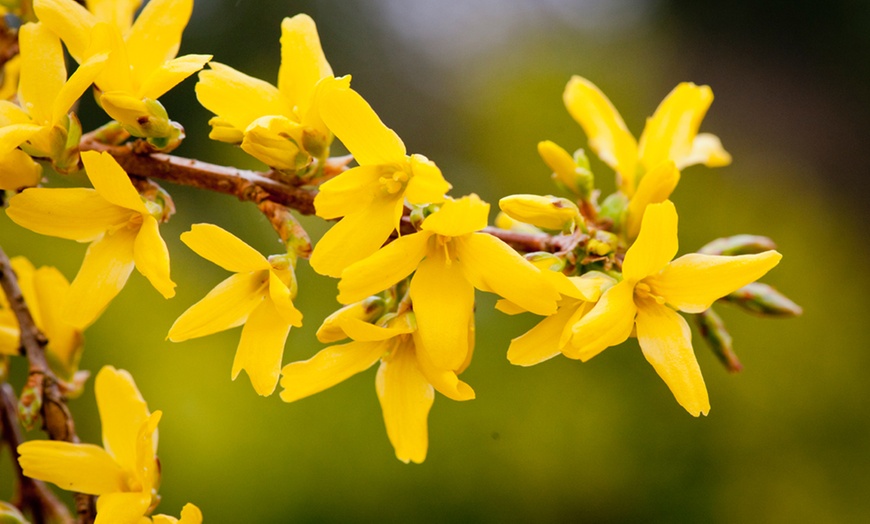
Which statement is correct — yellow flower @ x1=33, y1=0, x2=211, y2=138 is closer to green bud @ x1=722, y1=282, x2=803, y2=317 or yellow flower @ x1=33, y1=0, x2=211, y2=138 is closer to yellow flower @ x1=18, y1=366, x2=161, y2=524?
yellow flower @ x1=18, y1=366, x2=161, y2=524

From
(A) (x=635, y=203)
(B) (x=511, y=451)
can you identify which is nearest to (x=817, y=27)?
(B) (x=511, y=451)

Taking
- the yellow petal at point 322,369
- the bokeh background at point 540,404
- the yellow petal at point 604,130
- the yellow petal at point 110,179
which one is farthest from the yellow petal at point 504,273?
the bokeh background at point 540,404

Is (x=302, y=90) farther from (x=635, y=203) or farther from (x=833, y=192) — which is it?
(x=833, y=192)

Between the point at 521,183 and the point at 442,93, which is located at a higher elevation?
the point at 442,93

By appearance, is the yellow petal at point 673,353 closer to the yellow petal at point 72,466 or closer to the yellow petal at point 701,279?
the yellow petal at point 701,279

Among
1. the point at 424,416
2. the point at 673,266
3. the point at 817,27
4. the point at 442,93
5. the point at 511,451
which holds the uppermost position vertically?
the point at 817,27

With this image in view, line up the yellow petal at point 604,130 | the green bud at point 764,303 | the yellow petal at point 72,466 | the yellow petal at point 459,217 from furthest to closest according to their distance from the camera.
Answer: the yellow petal at point 604,130
the green bud at point 764,303
the yellow petal at point 72,466
the yellow petal at point 459,217

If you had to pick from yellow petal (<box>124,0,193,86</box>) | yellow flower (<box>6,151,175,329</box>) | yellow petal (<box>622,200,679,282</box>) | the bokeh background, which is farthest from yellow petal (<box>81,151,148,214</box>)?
the bokeh background
